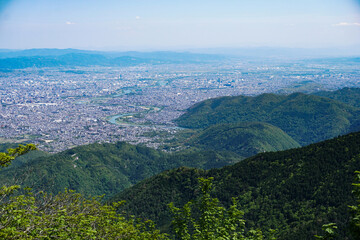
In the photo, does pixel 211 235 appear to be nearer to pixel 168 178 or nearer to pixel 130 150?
pixel 168 178

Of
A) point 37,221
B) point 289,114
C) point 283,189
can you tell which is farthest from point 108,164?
point 289,114

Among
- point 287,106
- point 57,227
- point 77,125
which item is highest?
point 57,227

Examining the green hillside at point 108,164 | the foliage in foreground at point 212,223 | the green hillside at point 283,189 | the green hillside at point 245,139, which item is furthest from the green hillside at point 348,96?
the foliage in foreground at point 212,223

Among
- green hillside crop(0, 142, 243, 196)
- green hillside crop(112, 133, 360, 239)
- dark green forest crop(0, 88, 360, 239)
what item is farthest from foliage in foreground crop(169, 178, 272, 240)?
green hillside crop(0, 142, 243, 196)

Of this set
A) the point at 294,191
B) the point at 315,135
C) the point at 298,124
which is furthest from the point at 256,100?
the point at 294,191

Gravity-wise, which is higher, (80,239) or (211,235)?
(80,239)

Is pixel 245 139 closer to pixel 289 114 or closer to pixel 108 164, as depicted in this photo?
pixel 289 114

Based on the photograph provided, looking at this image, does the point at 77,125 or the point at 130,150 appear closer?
the point at 130,150
